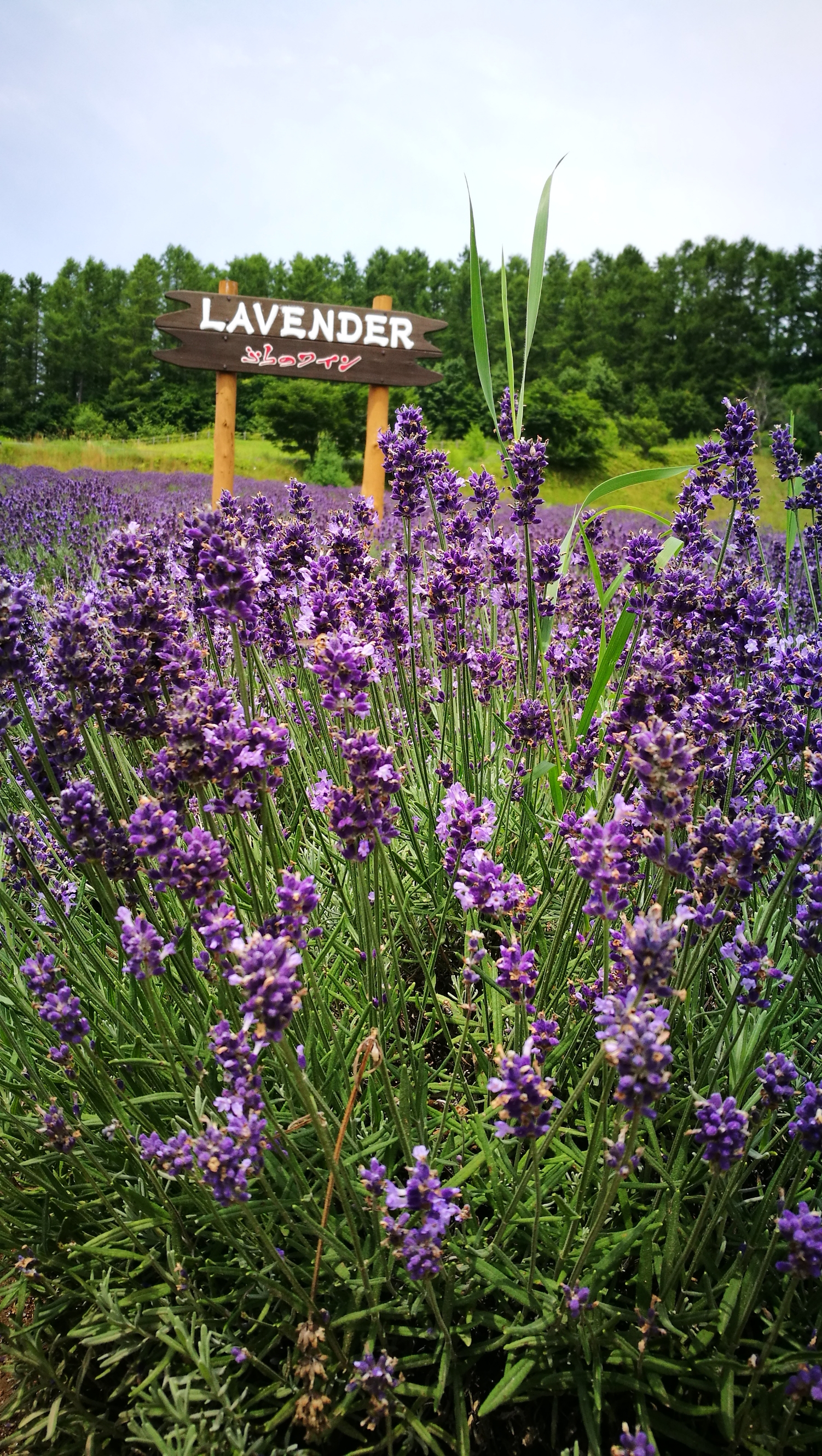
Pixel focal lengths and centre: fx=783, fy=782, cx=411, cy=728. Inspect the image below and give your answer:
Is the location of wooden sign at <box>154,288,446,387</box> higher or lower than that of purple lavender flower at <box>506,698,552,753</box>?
higher

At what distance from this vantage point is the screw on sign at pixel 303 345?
698 cm

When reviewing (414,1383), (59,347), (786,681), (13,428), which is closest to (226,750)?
(414,1383)

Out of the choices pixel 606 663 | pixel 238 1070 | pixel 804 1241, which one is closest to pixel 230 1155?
pixel 238 1070

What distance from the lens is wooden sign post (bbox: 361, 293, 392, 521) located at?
22.9ft

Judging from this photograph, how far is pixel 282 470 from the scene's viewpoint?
79.6 ft

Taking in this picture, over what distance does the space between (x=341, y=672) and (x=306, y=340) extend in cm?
671

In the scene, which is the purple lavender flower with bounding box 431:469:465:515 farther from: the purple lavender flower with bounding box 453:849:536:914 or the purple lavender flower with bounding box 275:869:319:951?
the purple lavender flower with bounding box 275:869:319:951

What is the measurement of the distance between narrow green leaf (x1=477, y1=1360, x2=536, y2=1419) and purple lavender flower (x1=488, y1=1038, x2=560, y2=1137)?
1.82ft

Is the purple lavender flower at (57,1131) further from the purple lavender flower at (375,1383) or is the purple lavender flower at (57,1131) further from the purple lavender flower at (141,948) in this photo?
the purple lavender flower at (375,1383)

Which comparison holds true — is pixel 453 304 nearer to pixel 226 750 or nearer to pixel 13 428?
pixel 13 428

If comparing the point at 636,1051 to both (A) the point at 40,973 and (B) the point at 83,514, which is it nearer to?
(A) the point at 40,973

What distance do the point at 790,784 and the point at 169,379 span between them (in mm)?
53022

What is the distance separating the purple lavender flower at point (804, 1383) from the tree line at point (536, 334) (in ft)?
122

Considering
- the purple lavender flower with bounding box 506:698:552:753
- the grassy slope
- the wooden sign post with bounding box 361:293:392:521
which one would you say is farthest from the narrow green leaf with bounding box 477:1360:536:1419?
the grassy slope
